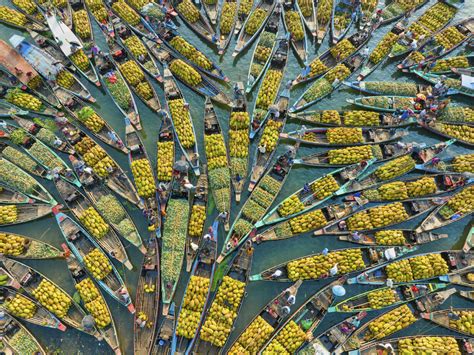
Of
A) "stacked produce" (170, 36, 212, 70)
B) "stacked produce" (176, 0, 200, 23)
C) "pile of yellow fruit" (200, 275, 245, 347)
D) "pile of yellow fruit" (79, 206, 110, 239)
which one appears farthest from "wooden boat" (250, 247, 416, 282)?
"stacked produce" (176, 0, 200, 23)

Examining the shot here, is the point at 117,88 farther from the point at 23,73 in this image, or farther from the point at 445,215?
the point at 445,215

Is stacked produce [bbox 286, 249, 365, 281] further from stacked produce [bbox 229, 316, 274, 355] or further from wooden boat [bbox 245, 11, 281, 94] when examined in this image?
wooden boat [bbox 245, 11, 281, 94]

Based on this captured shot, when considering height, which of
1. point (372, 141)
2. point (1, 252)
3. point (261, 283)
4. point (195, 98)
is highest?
point (372, 141)

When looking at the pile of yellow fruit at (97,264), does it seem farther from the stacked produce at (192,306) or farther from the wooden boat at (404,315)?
the wooden boat at (404,315)

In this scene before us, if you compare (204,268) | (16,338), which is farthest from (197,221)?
(16,338)

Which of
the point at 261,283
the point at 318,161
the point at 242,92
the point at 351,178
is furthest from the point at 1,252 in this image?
the point at 351,178

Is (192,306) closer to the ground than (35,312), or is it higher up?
higher up

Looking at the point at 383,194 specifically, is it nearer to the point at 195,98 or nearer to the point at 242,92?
the point at 242,92
